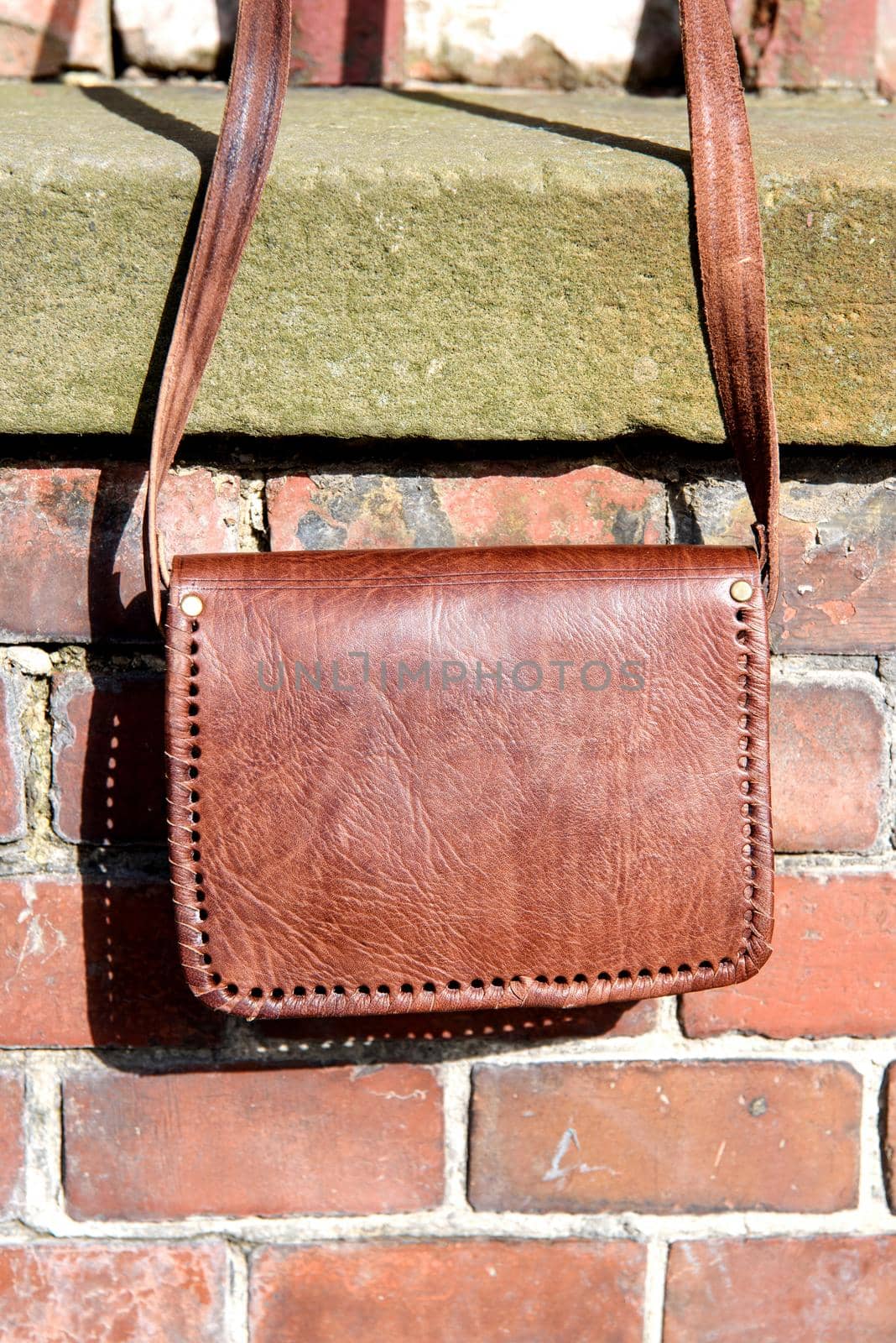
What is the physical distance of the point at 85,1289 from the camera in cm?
65

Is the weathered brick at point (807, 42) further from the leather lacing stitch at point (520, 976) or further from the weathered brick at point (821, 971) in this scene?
the weathered brick at point (821, 971)

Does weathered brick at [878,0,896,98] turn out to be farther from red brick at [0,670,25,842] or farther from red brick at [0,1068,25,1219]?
red brick at [0,1068,25,1219]

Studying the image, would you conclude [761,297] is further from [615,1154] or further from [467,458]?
[615,1154]

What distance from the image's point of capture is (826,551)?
62cm

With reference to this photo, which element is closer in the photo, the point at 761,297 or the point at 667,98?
the point at 761,297

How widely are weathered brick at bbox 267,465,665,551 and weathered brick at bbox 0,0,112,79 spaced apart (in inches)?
14.4

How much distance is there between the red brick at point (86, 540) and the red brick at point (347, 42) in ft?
1.08

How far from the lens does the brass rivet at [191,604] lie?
528mm

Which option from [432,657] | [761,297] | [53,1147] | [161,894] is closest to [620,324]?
[761,297]

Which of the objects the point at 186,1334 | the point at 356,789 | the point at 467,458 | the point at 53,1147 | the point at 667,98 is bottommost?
the point at 186,1334

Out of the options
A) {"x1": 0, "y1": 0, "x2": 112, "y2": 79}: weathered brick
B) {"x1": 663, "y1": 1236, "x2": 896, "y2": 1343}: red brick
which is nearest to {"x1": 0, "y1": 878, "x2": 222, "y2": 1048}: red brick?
{"x1": 663, "y1": 1236, "x2": 896, "y2": 1343}: red brick

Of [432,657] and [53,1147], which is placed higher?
[432,657]

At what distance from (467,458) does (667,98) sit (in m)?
0.34

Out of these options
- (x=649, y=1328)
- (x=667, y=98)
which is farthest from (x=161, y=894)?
(x=667, y=98)
